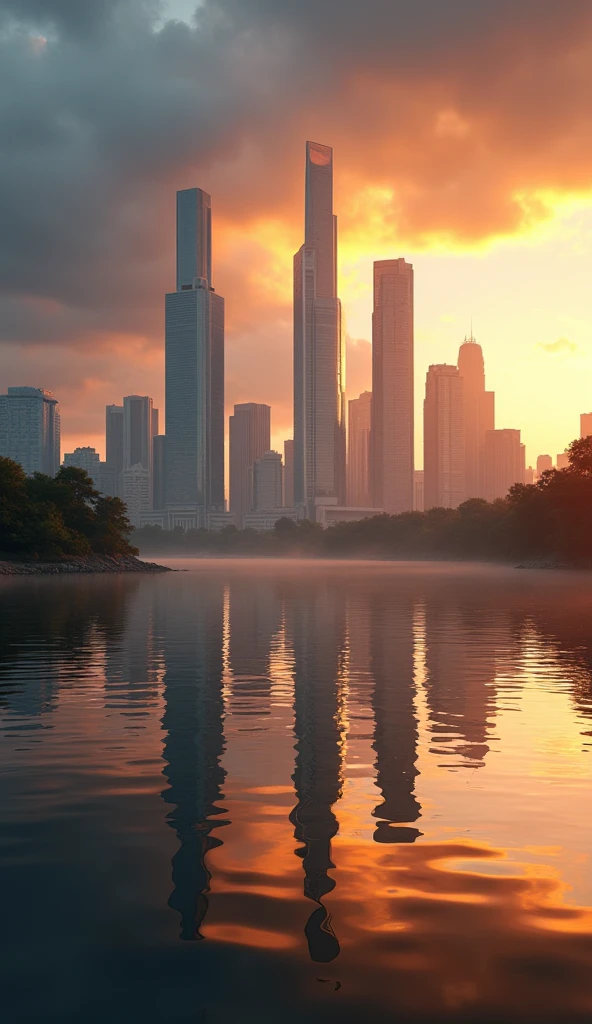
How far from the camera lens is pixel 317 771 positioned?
12.6 m

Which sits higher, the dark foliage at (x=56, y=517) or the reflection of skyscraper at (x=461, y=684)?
the dark foliage at (x=56, y=517)

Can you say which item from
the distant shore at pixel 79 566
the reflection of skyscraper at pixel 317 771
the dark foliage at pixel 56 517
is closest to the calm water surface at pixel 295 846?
the reflection of skyscraper at pixel 317 771

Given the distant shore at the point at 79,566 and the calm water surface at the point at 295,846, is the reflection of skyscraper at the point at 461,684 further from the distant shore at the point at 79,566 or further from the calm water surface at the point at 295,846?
the distant shore at the point at 79,566

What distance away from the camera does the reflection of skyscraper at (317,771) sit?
7398 mm

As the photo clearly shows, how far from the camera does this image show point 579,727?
16.0 metres

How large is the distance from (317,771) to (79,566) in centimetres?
11107

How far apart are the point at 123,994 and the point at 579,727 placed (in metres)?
11.7

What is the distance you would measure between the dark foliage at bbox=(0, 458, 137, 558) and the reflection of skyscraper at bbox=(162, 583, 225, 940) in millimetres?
90346

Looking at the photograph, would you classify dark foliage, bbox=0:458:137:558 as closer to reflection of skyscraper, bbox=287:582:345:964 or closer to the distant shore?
the distant shore

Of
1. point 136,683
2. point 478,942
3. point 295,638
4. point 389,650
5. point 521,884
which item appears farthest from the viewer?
point 295,638

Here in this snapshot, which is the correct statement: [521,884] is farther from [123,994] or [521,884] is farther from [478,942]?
[123,994]

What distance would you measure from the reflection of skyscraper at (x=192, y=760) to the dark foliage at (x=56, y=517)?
90.3 meters

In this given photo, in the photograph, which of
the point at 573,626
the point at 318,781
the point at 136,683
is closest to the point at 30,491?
the point at 573,626

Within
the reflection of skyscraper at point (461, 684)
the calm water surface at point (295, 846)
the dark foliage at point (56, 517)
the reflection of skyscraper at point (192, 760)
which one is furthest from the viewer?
the dark foliage at point (56, 517)
